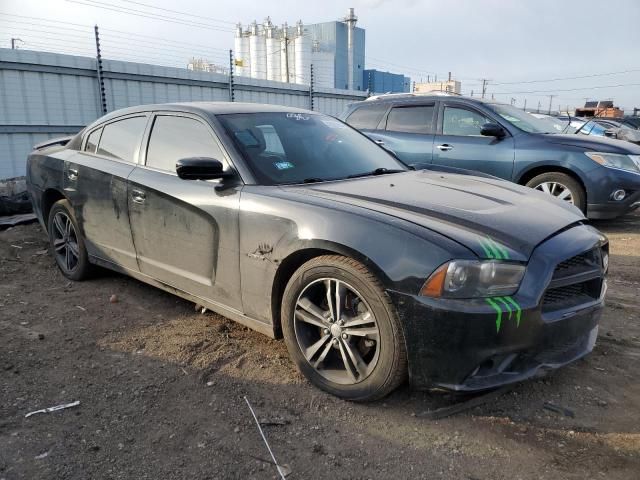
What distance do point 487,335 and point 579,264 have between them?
0.76 meters

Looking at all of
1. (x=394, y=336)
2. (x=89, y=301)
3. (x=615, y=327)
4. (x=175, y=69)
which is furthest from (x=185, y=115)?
(x=175, y=69)

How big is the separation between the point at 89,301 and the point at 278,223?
87.1 inches

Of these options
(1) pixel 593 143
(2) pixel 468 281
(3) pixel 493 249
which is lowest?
(2) pixel 468 281

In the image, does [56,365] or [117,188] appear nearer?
[56,365]

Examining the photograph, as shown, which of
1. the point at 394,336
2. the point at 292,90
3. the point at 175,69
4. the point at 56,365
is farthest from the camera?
the point at 292,90

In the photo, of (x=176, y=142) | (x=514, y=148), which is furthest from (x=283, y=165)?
(x=514, y=148)

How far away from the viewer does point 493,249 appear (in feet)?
→ 7.68

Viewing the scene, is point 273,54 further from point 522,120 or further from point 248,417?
point 248,417

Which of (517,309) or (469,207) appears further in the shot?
(469,207)

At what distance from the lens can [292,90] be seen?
1559cm

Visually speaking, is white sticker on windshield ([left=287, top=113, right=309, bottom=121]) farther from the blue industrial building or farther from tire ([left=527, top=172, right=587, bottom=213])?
the blue industrial building

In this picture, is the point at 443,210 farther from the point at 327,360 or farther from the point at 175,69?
the point at 175,69

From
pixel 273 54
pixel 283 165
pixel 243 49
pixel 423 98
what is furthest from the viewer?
pixel 243 49

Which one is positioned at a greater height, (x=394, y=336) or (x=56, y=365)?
(x=394, y=336)
